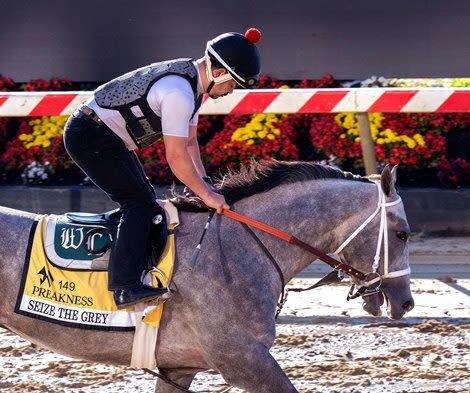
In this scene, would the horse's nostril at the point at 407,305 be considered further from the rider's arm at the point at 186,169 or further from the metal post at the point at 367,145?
the metal post at the point at 367,145

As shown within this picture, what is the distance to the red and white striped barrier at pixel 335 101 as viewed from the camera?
904cm

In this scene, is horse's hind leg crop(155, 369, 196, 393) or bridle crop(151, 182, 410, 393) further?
horse's hind leg crop(155, 369, 196, 393)

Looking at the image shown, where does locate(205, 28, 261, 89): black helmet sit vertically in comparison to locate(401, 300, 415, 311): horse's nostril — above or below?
above

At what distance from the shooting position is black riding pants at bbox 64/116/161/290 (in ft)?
15.5

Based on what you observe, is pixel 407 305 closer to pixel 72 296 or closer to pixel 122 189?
pixel 122 189

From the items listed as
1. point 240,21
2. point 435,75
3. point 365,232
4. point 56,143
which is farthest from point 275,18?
point 365,232

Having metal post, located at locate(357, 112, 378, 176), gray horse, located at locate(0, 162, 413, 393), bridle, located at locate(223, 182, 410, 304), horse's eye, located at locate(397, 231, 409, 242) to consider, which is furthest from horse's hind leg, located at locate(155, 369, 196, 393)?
metal post, located at locate(357, 112, 378, 176)

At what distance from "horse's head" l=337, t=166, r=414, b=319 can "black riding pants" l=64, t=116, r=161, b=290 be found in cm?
98

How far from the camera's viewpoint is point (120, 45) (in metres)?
11.3

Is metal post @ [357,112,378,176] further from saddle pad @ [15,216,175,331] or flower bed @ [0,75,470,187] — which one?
saddle pad @ [15,216,175,331]

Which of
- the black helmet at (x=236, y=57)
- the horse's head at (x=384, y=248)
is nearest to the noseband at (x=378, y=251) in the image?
the horse's head at (x=384, y=248)

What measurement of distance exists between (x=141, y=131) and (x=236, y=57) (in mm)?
567

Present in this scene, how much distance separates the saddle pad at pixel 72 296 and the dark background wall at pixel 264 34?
21.5 ft

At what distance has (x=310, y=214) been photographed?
495 centimetres
